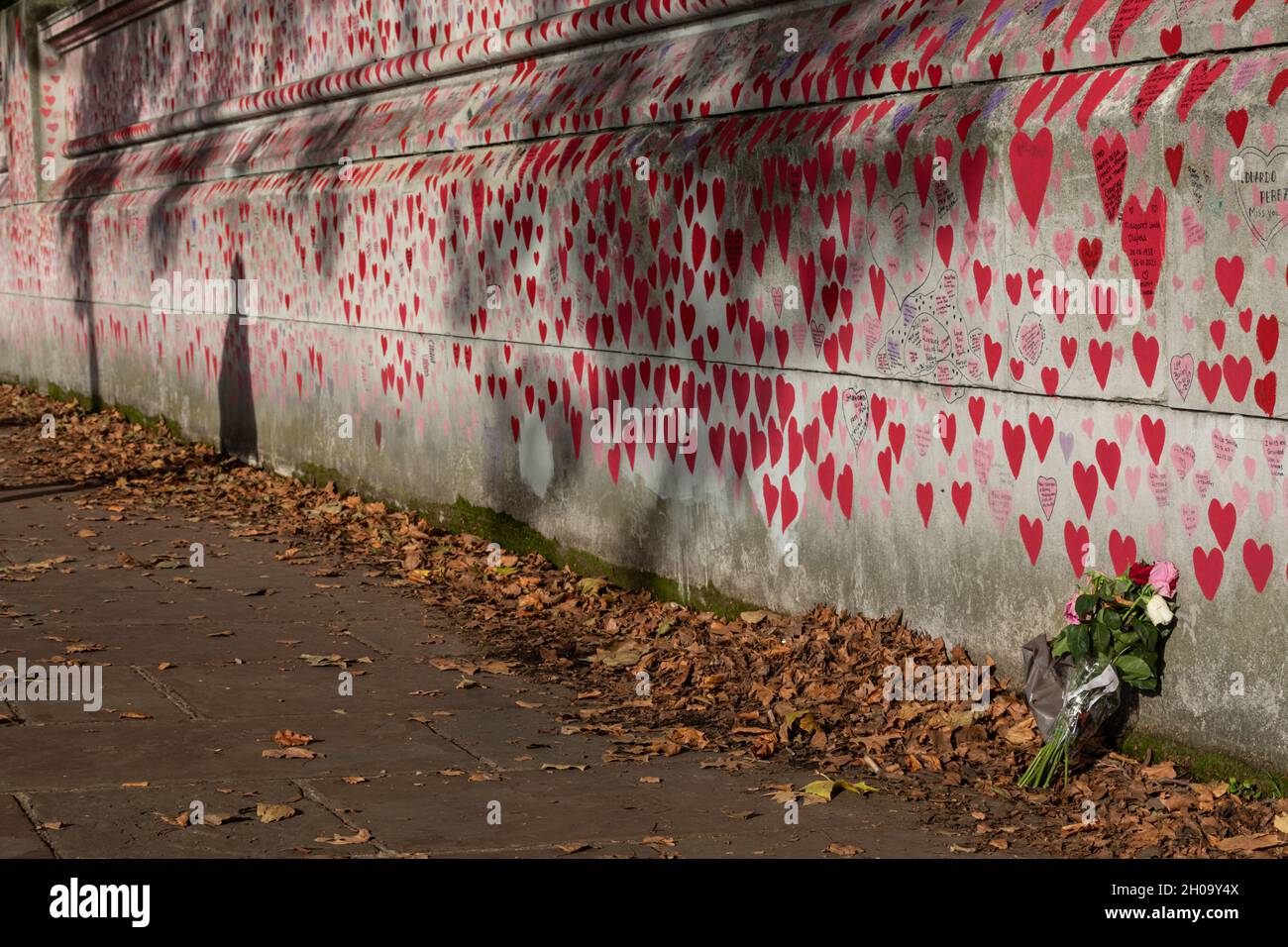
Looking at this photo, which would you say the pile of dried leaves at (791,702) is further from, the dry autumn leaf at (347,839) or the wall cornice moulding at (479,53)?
the wall cornice moulding at (479,53)

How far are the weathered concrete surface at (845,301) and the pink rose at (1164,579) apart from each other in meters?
0.05

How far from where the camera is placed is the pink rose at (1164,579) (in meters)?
5.56

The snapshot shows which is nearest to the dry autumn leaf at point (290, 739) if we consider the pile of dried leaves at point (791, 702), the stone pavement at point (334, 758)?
the stone pavement at point (334, 758)

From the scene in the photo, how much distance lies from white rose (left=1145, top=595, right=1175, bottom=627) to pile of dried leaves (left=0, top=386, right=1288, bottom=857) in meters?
0.47

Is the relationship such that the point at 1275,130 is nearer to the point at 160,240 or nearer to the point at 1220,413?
the point at 1220,413

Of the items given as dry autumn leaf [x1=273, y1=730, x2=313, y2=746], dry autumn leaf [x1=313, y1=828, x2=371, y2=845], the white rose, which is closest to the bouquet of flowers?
the white rose

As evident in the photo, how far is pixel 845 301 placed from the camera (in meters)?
7.14

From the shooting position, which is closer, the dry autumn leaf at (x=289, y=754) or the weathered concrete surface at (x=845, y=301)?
the weathered concrete surface at (x=845, y=301)

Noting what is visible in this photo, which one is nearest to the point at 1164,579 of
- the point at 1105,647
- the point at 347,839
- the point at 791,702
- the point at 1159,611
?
the point at 1159,611

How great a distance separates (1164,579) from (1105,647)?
28cm

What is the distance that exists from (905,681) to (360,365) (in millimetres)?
6082

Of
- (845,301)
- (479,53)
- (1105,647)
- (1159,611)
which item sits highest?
(479,53)

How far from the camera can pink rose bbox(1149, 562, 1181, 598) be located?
219 inches

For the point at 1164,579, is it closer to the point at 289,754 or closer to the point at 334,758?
the point at 334,758
